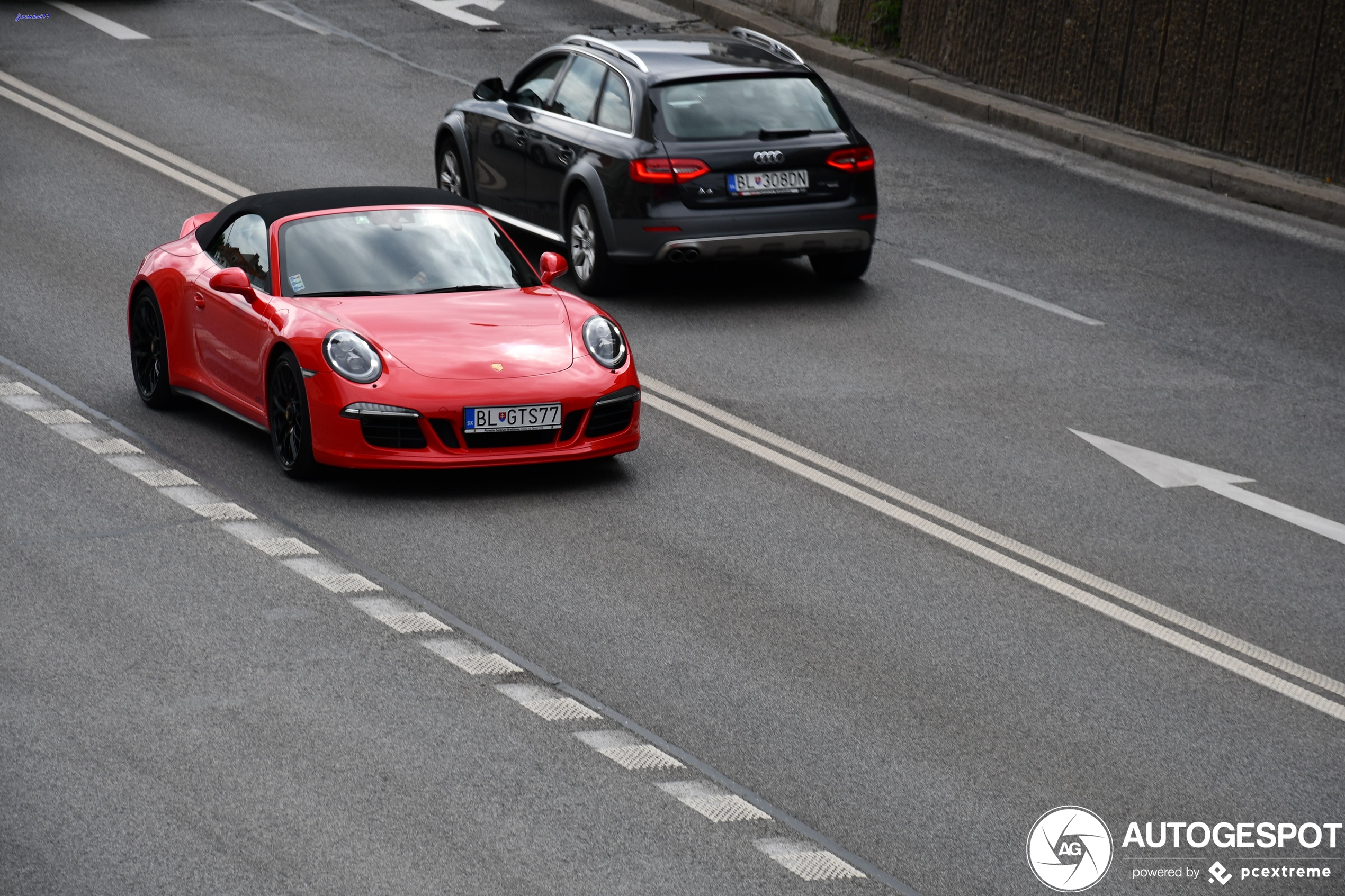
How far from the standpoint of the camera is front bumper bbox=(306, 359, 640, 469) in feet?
30.6

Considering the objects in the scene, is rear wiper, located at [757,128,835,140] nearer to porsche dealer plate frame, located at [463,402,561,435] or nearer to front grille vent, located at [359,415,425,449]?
porsche dealer plate frame, located at [463,402,561,435]

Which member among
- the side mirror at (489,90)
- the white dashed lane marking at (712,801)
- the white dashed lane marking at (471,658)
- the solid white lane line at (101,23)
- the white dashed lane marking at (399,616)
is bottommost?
the solid white lane line at (101,23)

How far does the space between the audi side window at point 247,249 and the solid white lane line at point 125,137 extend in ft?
18.4

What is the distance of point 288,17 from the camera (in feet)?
85.0

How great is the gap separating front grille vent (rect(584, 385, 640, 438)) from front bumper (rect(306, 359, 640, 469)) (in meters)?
0.13

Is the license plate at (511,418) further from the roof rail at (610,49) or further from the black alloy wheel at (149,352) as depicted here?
the roof rail at (610,49)

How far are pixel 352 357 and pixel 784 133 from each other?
5.18 m

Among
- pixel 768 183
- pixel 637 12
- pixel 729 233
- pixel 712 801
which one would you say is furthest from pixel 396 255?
pixel 637 12

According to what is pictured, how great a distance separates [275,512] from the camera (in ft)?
30.3

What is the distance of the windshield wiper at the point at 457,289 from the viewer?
10234mm

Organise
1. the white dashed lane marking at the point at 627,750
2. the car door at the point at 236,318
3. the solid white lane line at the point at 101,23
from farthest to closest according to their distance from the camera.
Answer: the solid white lane line at the point at 101,23 < the car door at the point at 236,318 < the white dashed lane marking at the point at 627,750

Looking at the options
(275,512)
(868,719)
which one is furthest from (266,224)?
(868,719)

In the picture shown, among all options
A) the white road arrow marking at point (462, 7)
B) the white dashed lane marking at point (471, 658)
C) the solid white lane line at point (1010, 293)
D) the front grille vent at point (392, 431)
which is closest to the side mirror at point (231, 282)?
the front grille vent at point (392, 431)

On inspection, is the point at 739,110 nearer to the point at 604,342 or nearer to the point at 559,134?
the point at 559,134
